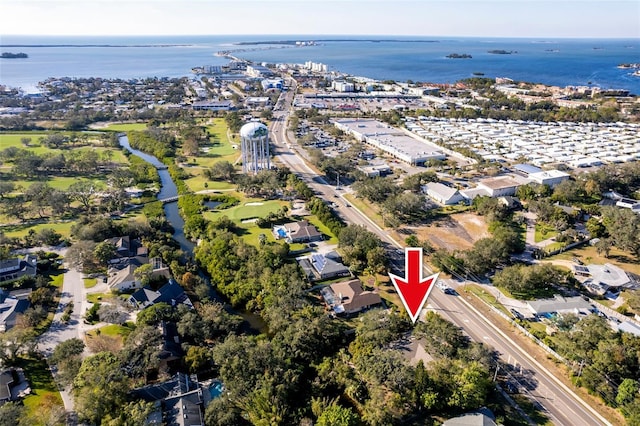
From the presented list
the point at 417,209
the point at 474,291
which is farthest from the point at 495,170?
the point at 474,291

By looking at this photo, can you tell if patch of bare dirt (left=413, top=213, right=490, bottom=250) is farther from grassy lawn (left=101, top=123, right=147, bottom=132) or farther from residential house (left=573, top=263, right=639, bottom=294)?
grassy lawn (left=101, top=123, right=147, bottom=132)

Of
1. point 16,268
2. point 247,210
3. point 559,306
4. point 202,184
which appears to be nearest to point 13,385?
point 16,268

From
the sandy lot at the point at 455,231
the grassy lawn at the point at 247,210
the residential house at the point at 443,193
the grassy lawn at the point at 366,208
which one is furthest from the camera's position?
the residential house at the point at 443,193

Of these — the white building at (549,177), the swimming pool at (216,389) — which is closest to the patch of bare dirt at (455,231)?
the white building at (549,177)

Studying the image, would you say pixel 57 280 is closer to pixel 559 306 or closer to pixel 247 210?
pixel 247 210

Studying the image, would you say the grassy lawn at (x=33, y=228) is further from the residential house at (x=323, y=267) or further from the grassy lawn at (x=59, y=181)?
the residential house at (x=323, y=267)

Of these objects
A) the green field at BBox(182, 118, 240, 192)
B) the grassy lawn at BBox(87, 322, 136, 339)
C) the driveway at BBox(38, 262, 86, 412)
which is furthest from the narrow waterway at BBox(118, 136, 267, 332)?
the driveway at BBox(38, 262, 86, 412)

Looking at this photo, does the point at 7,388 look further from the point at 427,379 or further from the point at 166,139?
the point at 166,139
